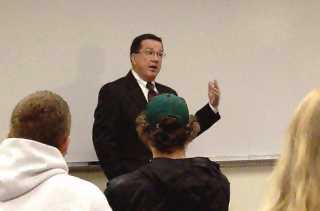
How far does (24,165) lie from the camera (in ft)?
5.96

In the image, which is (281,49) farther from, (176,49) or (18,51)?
(18,51)

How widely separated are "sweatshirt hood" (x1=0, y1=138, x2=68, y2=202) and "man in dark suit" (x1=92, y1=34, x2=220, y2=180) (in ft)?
5.82

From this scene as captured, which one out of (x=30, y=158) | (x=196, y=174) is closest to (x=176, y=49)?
(x=196, y=174)

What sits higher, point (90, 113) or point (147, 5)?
point (147, 5)

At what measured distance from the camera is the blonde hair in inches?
47.0

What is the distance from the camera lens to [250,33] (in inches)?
165

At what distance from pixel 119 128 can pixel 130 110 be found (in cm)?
13

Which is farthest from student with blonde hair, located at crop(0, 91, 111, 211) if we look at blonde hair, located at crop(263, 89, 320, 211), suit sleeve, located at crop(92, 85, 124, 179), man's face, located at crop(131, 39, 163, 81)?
man's face, located at crop(131, 39, 163, 81)

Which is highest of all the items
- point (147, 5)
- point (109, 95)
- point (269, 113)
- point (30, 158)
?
point (147, 5)

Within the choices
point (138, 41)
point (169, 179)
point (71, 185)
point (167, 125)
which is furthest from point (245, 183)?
point (71, 185)

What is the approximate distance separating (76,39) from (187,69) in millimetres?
759

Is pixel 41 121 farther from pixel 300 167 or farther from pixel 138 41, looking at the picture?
pixel 138 41

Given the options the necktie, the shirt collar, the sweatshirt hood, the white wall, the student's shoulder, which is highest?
the sweatshirt hood

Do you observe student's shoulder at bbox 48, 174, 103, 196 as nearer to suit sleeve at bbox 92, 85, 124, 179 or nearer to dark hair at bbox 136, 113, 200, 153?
dark hair at bbox 136, 113, 200, 153
